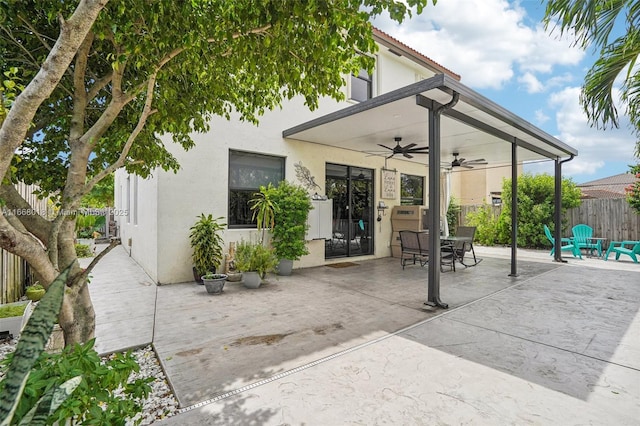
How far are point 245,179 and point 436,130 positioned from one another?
408 centimetres

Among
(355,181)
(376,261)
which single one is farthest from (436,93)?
(376,261)

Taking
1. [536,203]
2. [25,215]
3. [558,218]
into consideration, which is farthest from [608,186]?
[25,215]

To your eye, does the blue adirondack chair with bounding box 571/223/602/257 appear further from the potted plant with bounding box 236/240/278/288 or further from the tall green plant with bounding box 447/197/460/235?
the potted plant with bounding box 236/240/278/288

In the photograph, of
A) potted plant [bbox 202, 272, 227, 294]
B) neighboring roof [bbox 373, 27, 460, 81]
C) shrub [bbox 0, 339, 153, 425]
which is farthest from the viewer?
neighboring roof [bbox 373, 27, 460, 81]

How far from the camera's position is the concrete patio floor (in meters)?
2.12

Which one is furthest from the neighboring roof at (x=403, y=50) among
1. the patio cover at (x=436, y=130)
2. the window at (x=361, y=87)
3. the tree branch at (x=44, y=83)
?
the tree branch at (x=44, y=83)

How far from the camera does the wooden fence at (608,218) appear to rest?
9.47 m

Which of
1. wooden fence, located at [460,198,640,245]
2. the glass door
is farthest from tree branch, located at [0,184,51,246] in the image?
wooden fence, located at [460,198,640,245]

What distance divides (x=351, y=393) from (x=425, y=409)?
0.52 meters

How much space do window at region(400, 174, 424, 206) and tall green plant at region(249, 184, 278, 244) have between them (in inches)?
209

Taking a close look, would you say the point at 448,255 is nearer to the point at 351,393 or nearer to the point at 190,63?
the point at 351,393

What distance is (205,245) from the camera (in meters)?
5.71

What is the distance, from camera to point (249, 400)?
2197mm

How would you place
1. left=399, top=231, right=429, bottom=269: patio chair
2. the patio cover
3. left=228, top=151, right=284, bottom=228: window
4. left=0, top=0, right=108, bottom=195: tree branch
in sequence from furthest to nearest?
1. left=399, top=231, right=429, bottom=269: patio chair
2. left=228, top=151, right=284, bottom=228: window
3. the patio cover
4. left=0, top=0, right=108, bottom=195: tree branch
